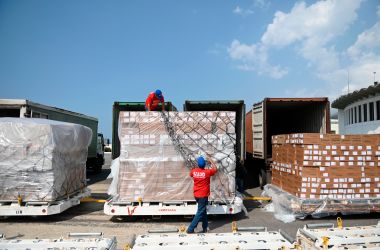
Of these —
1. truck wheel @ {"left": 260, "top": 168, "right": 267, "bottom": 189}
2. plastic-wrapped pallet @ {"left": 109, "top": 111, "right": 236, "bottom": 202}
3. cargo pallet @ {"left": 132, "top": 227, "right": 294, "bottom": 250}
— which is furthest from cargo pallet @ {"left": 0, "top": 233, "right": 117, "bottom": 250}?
truck wheel @ {"left": 260, "top": 168, "right": 267, "bottom": 189}

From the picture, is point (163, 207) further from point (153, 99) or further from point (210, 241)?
point (210, 241)

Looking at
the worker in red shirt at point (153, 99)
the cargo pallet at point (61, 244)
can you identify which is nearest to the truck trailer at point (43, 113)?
the worker in red shirt at point (153, 99)

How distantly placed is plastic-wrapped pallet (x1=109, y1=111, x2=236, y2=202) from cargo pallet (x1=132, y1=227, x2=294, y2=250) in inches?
147

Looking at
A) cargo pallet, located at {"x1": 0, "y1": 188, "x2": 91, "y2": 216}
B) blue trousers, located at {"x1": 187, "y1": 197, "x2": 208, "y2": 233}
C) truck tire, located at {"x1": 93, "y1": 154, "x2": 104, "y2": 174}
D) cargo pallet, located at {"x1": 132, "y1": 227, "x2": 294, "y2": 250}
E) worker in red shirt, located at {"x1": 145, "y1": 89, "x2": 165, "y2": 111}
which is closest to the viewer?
cargo pallet, located at {"x1": 132, "y1": 227, "x2": 294, "y2": 250}

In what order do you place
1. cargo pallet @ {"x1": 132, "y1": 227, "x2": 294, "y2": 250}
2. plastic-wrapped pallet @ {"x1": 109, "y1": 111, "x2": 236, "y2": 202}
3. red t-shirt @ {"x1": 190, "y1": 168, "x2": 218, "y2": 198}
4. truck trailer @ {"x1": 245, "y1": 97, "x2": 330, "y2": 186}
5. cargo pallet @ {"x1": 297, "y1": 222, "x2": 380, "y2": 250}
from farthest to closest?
1. truck trailer @ {"x1": 245, "y1": 97, "x2": 330, "y2": 186}
2. plastic-wrapped pallet @ {"x1": 109, "y1": 111, "x2": 236, "y2": 202}
3. red t-shirt @ {"x1": 190, "y1": 168, "x2": 218, "y2": 198}
4. cargo pallet @ {"x1": 297, "y1": 222, "x2": 380, "y2": 250}
5. cargo pallet @ {"x1": 132, "y1": 227, "x2": 294, "y2": 250}

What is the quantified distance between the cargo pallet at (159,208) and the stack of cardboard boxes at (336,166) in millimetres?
1838

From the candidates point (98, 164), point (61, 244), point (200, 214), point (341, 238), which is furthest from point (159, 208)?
point (98, 164)

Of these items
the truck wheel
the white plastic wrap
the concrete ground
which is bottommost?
the concrete ground

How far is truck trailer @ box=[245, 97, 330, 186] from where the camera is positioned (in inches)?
382

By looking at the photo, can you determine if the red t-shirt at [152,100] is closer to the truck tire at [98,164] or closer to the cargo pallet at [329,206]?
the cargo pallet at [329,206]

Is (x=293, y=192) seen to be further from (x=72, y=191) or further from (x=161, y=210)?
(x=72, y=191)

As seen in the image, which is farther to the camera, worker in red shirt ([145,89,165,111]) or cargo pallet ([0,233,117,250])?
worker in red shirt ([145,89,165,111])

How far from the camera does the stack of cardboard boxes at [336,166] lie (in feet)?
24.1

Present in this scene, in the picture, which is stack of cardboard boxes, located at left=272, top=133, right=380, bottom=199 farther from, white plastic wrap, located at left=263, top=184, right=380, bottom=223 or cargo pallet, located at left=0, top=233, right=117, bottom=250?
cargo pallet, located at left=0, top=233, right=117, bottom=250
